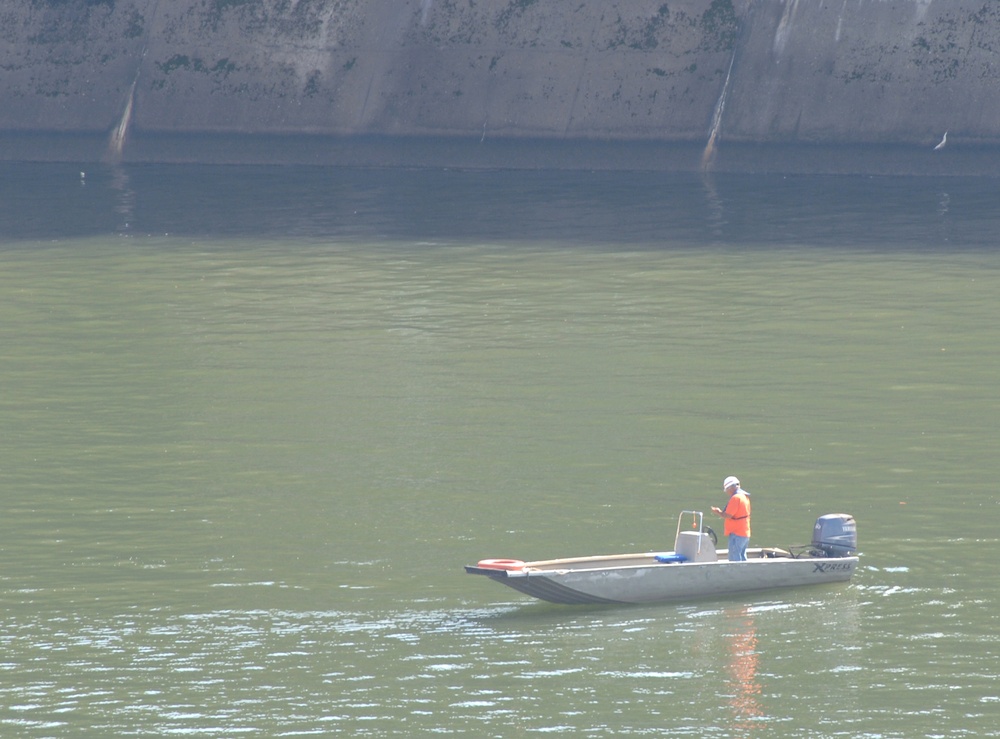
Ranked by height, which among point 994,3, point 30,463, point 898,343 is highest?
point 994,3

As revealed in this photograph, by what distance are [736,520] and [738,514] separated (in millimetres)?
150

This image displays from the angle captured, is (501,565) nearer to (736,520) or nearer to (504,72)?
(736,520)

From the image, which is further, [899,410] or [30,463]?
[899,410]

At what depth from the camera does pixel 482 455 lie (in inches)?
1215

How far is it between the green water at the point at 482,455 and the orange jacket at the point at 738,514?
3.65ft

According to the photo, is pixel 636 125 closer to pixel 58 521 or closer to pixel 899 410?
pixel 899 410

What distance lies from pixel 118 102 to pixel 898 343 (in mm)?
37175

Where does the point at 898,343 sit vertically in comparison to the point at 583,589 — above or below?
above

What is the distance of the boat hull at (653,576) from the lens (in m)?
24.1

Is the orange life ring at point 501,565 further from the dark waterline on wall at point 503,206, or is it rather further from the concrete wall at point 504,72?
the concrete wall at point 504,72

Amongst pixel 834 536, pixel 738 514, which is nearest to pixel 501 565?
pixel 738 514

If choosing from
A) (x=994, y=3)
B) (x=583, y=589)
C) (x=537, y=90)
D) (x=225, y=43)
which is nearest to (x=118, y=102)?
(x=225, y=43)

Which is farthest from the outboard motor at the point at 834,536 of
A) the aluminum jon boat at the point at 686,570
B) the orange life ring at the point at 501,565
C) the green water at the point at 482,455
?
the orange life ring at the point at 501,565

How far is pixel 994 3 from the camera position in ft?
190
